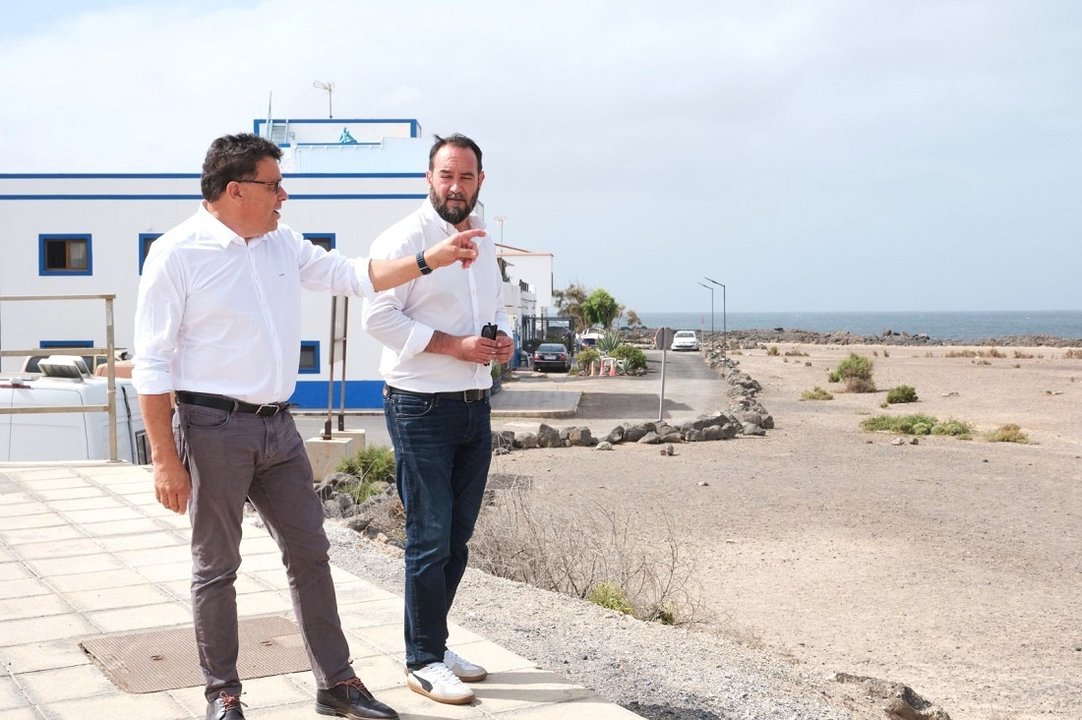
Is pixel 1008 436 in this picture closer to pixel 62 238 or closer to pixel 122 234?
pixel 122 234

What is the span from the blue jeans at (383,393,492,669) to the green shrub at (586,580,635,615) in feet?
8.13

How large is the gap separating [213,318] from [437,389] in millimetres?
788

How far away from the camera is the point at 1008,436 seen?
21562 millimetres

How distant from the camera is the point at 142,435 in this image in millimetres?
10773

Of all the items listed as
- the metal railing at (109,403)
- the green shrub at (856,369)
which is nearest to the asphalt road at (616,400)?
the green shrub at (856,369)

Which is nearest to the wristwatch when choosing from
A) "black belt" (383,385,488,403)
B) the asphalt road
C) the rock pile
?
"black belt" (383,385,488,403)

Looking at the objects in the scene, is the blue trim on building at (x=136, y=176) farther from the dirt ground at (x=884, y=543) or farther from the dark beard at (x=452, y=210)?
the dark beard at (x=452, y=210)

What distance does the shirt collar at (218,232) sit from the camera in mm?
3564

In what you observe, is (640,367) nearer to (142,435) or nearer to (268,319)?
(142,435)

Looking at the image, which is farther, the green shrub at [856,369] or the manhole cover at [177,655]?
the green shrub at [856,369]

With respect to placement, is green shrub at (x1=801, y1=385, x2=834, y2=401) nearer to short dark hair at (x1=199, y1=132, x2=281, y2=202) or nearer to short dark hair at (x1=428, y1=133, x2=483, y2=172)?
short dark hair at (x1=428, y1=133, x2=483, y2=172)

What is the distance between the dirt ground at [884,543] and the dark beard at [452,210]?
343 centimetres

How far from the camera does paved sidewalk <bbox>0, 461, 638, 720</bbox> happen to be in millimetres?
3971

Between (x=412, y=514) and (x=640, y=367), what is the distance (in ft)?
143
